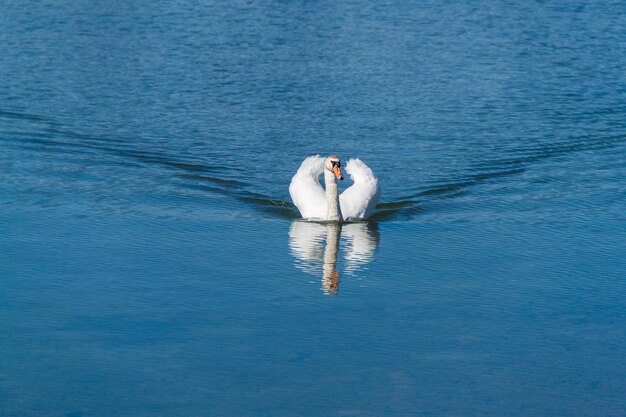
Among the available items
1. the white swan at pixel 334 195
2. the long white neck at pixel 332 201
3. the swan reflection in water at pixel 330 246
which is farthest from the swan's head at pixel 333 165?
the swan reflection in water at pixel 330 246

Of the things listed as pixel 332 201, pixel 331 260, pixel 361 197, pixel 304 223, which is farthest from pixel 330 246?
pixel 361 197

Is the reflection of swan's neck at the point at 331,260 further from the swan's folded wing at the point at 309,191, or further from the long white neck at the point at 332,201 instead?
the swan's folded wing at the point at 309,191

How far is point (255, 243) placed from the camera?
1571 centimetres

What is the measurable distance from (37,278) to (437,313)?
467 centimetres

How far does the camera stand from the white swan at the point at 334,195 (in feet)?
55.1

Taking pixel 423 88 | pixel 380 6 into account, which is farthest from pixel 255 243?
pixel 380 6

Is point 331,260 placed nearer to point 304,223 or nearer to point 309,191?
point 304,223

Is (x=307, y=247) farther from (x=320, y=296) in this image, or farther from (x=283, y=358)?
(x=283, y=358)

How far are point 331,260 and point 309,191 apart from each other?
2.06 m

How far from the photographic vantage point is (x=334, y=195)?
16.7 metres

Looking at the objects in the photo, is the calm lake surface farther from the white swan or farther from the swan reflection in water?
the white swan

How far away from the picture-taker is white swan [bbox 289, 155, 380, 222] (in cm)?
1680

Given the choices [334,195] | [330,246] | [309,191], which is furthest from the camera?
[309,191]

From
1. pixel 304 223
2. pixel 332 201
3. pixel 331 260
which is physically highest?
pixel 332 201
